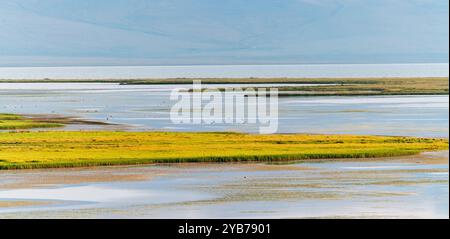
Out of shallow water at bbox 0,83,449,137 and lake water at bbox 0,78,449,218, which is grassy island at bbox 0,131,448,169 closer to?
lake water at bbox 0,78,449,218

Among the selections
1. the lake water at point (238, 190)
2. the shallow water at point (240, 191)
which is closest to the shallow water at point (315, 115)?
the lake water at point (238, 190)

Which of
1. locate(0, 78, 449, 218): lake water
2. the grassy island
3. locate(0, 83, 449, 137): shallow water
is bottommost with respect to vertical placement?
locate(0, 78, 449, 218): lake water

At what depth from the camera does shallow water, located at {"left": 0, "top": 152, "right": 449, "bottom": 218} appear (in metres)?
24.5

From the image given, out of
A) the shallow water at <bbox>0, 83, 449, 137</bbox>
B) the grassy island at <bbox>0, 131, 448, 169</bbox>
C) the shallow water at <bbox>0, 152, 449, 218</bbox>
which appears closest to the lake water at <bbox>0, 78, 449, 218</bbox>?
the shallow water at <bbox>0, 152, 449, 218</bbox>

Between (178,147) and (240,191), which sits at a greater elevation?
(178,147)

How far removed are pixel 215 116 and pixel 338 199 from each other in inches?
1383

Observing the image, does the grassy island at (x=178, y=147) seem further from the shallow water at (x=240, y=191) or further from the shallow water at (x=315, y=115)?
the shallow water at (x=315, y=115)

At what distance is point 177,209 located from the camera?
981 inches

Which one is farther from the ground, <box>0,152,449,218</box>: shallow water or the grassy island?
the grassy island

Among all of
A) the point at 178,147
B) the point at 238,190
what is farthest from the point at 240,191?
the point at 178,147

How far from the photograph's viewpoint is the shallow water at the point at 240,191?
2448cm

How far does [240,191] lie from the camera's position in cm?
2797

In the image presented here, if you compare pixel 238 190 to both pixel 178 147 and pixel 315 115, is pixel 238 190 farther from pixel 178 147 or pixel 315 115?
pixel 315 115
